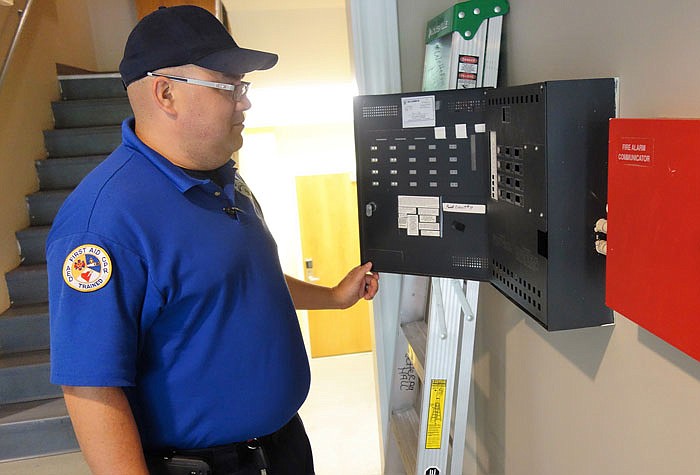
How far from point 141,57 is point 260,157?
13.6 feet

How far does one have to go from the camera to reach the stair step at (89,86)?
3.80 m

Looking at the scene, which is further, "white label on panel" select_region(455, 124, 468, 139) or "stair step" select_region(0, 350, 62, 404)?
"stair step" select_region(0, 350, 62, 404)

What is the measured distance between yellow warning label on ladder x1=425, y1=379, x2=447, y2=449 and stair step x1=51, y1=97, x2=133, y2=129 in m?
2.88

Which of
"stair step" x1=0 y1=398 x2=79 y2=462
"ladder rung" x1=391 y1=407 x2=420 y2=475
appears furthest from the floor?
"ladder rung" x1=391 y1=407 x2=420 y2=475

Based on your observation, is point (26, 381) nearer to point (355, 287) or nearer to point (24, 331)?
point (24, 331)

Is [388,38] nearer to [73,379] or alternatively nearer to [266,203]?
[73,379]

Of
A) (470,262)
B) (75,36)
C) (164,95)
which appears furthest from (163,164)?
(75,36)

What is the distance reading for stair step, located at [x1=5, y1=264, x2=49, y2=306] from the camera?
280 cm

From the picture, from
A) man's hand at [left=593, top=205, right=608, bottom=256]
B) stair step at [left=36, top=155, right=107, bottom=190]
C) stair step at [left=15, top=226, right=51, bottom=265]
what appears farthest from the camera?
stair step at [left=36, top=155, right=107, bottom=190]

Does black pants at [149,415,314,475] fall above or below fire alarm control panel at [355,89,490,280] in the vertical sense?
below

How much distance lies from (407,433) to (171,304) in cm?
108

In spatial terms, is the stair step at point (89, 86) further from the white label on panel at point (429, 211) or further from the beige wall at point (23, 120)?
the white label on panel at point (429, 211)

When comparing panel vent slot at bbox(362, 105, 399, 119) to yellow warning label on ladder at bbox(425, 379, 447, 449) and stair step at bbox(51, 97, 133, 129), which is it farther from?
stair step at bbox(51, 97, 133, 129)

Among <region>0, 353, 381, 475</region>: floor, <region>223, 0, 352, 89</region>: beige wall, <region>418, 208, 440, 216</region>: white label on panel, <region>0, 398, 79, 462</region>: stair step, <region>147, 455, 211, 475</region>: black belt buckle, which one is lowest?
<region>0, 353, 381, 475</region>: floor
